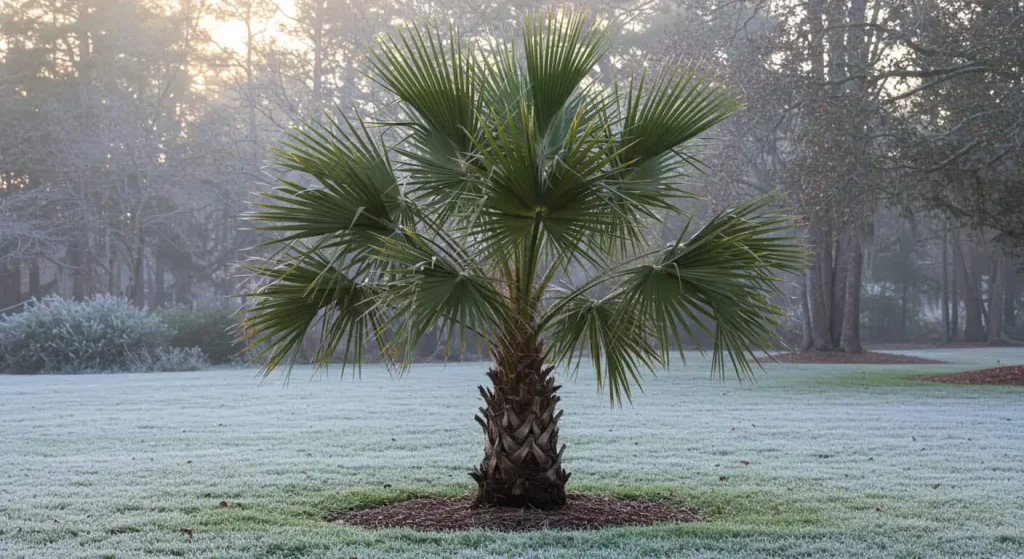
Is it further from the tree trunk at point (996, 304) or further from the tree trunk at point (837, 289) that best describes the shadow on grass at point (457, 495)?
the tree trunk at point (996, 304)

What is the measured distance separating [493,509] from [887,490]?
9.32 feet

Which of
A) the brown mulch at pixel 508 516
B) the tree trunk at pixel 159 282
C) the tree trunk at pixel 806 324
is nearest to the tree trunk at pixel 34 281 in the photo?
the tree trunk at pixel 159 282

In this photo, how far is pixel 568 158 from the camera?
4.92 meters

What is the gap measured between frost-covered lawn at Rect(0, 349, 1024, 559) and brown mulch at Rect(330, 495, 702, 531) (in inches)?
9.6

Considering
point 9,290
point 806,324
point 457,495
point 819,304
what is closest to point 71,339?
point 9,290

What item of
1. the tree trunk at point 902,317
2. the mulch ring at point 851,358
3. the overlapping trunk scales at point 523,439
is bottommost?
the overlapping trunk scales at point 523,439

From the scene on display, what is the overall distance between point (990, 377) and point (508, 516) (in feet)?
47.5

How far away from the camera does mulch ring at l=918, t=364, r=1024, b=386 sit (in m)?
17.1

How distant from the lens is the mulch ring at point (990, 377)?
17.1 metres

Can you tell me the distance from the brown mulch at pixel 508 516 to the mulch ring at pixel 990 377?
507 inches

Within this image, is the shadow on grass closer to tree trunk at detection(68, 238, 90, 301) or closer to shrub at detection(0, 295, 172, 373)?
shrub at detection(0, 295, 172, 373)

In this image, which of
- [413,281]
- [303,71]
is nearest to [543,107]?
[413,281]

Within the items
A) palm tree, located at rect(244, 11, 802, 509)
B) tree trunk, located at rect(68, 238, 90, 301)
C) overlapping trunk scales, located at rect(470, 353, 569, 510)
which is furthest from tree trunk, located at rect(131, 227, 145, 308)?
overlapping trunk scales, located at rect(470, 353, 569, 510)

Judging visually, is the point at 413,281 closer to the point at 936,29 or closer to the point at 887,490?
the point at 887,490
